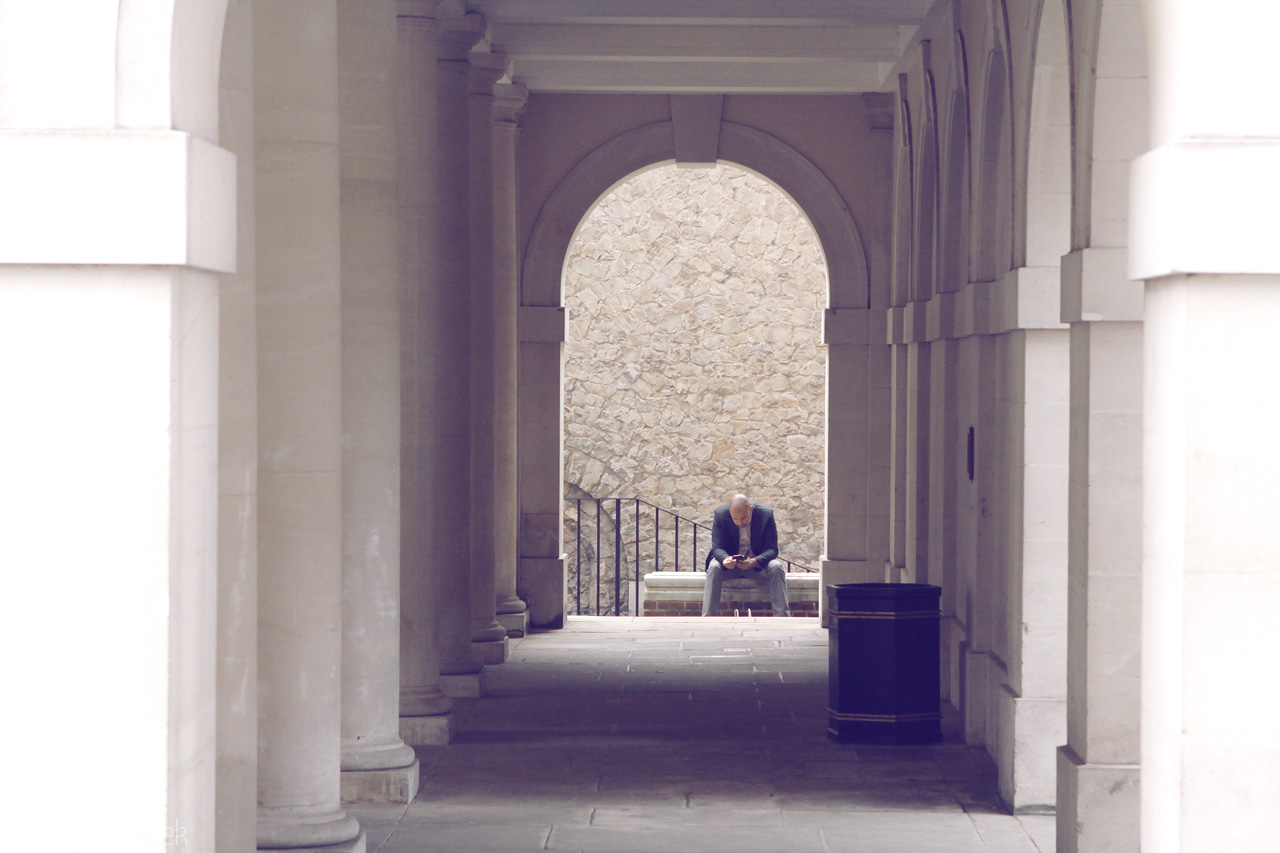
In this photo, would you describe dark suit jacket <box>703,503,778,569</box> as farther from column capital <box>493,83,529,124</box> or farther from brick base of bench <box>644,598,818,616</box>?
column capital <box>493,83,529,124</box>

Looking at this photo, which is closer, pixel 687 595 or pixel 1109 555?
pixel 1109 555

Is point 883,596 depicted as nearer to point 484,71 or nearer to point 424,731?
point 424,731

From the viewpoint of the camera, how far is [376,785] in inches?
316

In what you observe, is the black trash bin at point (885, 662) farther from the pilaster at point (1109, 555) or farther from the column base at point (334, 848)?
the column base at point (334, 848)

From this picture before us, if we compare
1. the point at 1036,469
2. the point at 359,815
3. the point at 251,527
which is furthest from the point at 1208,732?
the point at 359,815

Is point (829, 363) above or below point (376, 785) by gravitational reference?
above

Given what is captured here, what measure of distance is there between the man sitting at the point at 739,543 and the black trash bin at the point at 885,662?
20.5 feet

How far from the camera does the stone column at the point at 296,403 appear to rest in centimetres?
625

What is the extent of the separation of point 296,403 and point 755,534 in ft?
34.4

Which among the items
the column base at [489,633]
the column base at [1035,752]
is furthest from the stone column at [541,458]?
the column base at [1035,752]

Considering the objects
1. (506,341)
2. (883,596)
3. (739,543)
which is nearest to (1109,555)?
(883,596)

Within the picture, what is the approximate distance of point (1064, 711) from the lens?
8164 mm

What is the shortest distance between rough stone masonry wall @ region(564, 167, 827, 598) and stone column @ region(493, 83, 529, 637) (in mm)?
7832

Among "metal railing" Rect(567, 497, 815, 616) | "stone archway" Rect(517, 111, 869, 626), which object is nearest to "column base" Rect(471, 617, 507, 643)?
"stone archway" Rect(517, 111, 869, 626)
